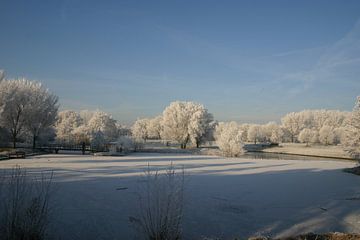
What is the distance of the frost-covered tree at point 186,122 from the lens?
57.0 meters

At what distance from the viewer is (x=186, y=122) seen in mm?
58781

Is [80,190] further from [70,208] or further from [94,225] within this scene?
[94,225]

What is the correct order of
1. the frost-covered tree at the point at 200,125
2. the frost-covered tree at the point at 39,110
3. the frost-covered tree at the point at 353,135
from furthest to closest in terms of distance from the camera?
1. the frost-covered tree at the point at 200,125
2. the frost-covered tree at the point at 39,110
3. the frost-covered tree at the point at 353,135

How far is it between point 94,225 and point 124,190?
349 centimetres

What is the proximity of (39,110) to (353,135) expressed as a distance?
34.9m

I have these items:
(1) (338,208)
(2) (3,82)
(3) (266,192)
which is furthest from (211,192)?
(2) (3,82)

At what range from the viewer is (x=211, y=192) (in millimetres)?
9641

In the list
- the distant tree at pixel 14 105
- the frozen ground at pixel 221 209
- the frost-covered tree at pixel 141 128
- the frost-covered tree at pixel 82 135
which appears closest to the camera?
the frozen ground at pixel 221 209

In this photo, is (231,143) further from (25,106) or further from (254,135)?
(254,135)

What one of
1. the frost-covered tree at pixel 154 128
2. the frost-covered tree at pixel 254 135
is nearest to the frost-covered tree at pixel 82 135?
the frost-covered tree at pixel 154 128

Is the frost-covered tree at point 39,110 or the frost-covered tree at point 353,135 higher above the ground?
the frost-covered tree at point 39,110

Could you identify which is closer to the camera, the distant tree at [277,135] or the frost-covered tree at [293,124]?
the distant tree at [277,135]

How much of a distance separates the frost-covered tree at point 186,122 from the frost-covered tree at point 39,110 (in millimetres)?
25403

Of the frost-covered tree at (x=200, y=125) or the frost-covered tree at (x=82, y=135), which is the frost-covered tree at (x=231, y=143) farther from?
the frost-covered tree at (x=82, y=135)
